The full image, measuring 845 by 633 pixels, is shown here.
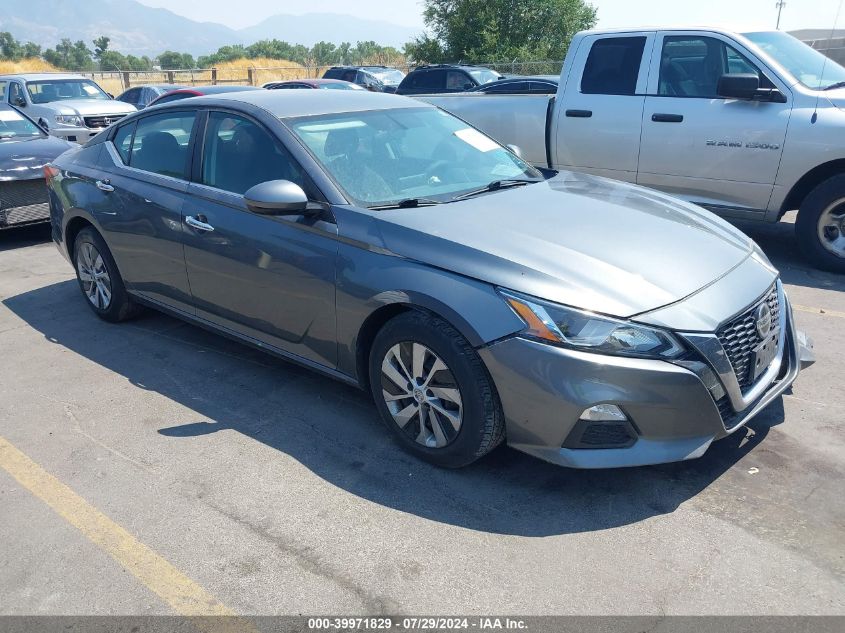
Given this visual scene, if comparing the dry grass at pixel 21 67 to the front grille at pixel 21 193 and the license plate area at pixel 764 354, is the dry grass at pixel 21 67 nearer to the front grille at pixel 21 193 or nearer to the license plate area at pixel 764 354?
the front grille at pixel 21 193

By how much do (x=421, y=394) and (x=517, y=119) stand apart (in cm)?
512

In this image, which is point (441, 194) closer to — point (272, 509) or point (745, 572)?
point (272, 509)

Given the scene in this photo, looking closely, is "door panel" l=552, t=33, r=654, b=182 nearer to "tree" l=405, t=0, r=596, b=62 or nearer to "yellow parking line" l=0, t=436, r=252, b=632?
"yellow parking line" l=0, t=436, r=252, b=632

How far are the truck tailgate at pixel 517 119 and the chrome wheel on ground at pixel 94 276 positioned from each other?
3769 mm

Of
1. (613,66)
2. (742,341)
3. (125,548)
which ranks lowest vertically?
(125,548)

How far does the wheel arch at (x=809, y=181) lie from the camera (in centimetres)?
622

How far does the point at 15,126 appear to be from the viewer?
9.34 m

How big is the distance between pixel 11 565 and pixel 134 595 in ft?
2.00

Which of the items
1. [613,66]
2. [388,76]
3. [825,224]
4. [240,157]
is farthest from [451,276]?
[388,76]

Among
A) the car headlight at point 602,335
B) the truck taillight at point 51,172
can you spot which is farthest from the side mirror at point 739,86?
the truck taillight at point 51,172

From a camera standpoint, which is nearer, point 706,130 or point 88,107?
point 706,130

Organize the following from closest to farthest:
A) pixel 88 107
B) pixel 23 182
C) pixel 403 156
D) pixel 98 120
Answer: pixel 403 156 < pixel 23 182 < pixel 98 120 < pixel 88 107

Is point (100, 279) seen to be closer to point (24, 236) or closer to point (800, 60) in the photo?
point (24, 236)

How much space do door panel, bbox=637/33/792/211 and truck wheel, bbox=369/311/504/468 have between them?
14.2 ft
